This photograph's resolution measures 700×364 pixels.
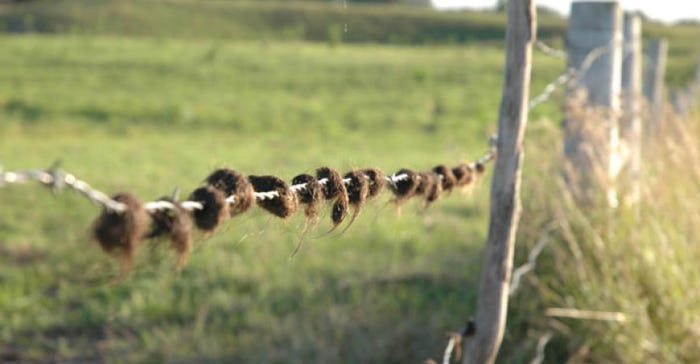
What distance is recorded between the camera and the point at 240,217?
184 centimetres

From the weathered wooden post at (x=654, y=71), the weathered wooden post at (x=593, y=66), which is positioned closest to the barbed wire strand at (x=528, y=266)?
the weathered wooden post at (x=593, y=66)

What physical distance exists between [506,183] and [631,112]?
234cm

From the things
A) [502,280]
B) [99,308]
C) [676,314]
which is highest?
[502,280]

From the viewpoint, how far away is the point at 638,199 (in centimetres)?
457

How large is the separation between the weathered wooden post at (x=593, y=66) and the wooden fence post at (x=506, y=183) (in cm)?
190

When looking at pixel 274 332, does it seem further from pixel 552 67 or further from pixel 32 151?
pixel 552 67

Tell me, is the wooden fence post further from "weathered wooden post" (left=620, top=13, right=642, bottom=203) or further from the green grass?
the green grass

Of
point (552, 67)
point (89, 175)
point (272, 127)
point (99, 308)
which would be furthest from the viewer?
point (552, 67)

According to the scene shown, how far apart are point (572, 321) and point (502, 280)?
1773 millimetres

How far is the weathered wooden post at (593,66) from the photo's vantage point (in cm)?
469

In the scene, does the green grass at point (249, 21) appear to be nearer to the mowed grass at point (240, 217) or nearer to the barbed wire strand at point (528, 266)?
the mowed grass at point (240, 217)

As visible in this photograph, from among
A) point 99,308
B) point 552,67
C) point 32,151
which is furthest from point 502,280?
point 552,67

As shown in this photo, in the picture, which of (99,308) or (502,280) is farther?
(99,308)

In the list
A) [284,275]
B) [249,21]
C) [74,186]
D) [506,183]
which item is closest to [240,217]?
[74,186]
